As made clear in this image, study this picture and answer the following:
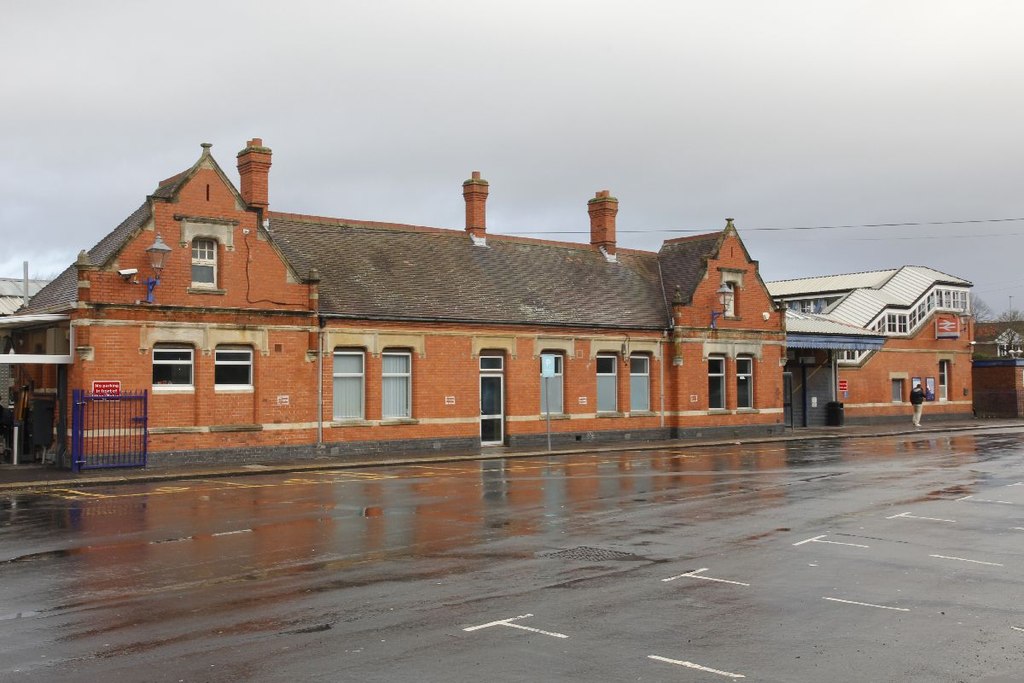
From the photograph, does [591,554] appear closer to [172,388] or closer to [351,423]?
[172,388]

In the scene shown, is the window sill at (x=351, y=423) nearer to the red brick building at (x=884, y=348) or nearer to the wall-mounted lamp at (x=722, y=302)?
the wall-mounted lamp at (x=722, y=302)

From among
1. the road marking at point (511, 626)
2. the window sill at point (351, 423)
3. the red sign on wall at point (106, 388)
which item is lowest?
the road marking at point (511, 626)

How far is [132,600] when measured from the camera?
9570 millimetres

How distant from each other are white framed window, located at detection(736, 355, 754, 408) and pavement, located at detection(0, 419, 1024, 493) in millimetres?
2069

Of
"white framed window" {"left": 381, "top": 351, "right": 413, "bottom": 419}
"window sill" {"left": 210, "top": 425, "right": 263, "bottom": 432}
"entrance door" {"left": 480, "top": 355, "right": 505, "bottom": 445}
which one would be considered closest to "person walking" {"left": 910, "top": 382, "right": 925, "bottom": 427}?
"entrance door" {"left": 480, "top": 355, "right": 505, "bottom": 445}

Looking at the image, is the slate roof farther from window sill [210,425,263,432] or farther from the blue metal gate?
the blue metal gate

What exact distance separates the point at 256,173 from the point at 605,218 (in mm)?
15232

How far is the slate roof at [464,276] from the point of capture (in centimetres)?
3039

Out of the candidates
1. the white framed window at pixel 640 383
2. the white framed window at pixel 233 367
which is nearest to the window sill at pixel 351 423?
the white framed window at pixel 233 367

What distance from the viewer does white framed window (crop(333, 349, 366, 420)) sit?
96.4 feet

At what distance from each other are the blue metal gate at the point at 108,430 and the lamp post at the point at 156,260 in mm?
2626

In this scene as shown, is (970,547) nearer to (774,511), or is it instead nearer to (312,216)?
(774,511)

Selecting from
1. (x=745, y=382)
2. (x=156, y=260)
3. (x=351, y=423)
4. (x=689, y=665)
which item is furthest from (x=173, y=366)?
(x=745, y=382)

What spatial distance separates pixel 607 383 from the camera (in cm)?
3597
